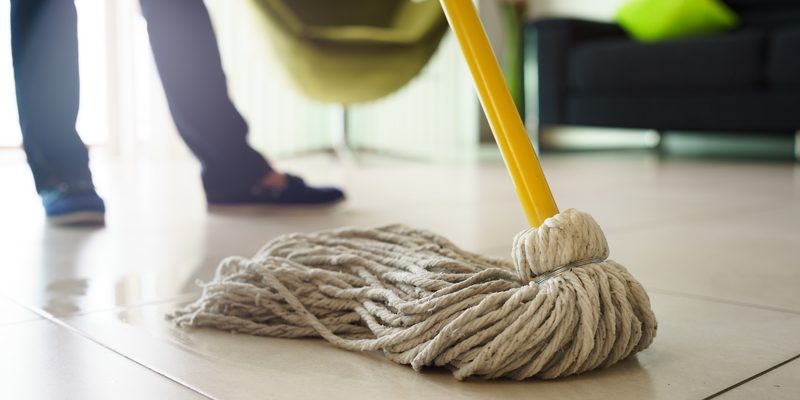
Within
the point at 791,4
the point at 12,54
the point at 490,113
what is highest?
the point at 791,4

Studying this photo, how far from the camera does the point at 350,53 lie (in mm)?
2910

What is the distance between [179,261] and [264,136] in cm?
287

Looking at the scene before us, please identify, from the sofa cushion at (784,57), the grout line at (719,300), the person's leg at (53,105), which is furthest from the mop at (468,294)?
the sofa cushion at (784,57)

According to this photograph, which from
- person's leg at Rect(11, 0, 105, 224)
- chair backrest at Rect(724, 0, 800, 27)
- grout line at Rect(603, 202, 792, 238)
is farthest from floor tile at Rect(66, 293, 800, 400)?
chair backrest at Rect(724, 0, 800, 27)

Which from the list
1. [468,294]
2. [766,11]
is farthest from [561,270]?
[766,11]

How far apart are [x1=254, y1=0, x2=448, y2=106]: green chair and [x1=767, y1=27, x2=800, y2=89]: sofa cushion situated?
41.5 inches

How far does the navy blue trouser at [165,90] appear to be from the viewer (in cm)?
140

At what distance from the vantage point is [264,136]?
390 centimetres

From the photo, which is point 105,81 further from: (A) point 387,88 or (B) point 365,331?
(B) point 365,331

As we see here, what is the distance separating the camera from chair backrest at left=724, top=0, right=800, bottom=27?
339cm

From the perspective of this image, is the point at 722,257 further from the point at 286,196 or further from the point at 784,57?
the point at 784,57

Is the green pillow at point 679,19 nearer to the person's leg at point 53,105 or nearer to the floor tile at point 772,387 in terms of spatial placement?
the person's leg at point 53,105

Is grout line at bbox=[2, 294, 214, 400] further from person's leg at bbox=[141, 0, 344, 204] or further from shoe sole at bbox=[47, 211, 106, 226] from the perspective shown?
person's leg at bbox=[141, 0, 344, 204]

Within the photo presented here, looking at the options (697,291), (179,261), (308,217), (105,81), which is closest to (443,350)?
(697,291)
